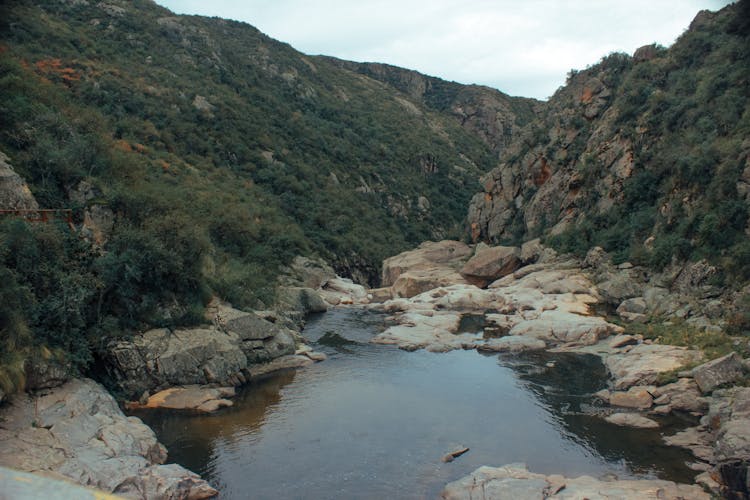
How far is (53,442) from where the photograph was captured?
43.3ft

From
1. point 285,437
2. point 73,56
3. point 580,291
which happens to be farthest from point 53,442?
point 73,56

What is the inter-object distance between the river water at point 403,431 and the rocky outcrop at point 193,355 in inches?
50.7

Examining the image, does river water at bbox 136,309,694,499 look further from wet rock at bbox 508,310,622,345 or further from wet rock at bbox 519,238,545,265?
wet rock at bbox 519,238,545,265

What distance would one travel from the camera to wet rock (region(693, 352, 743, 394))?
56.3 feet

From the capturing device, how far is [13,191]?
63.6ft

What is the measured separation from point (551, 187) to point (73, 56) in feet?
145

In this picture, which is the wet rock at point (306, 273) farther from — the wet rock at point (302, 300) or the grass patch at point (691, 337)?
the grass patch at point (691, 337)

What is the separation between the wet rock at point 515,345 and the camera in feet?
84.8

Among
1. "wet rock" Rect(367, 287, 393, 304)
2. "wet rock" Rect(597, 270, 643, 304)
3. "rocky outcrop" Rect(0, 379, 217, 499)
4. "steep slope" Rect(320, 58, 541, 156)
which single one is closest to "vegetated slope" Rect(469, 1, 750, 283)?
"wet rock" Rect(597, 270, 643, 304)

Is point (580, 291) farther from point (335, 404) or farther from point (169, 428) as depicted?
point (169, 428)

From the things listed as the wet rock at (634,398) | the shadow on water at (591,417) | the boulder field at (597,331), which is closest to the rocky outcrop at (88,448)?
the boulder field at (597,331)

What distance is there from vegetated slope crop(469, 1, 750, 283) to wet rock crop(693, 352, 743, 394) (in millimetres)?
7277

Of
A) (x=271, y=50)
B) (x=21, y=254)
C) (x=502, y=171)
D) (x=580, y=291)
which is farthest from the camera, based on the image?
(x=271, y=50)

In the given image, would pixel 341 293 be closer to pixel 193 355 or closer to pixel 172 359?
pixel 193 355
